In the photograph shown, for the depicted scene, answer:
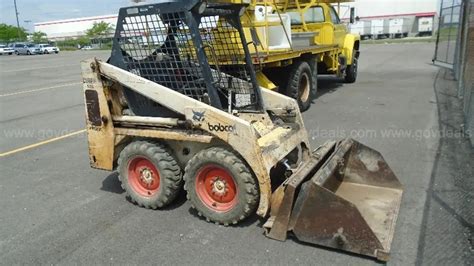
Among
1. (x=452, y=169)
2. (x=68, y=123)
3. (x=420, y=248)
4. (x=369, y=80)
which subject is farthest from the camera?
(x=369, y=80)

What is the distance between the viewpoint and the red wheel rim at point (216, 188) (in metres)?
3.94

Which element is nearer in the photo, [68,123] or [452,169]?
[452,169]

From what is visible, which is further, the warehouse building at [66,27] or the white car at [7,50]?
the warehouse building at [66,27]

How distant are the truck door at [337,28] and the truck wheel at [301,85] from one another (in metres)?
2.81

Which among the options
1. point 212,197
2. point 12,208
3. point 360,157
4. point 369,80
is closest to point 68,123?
point 12,208

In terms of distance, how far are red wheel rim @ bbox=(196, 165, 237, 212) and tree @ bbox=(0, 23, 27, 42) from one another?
92.1m

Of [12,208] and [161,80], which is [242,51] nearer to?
[161,80]

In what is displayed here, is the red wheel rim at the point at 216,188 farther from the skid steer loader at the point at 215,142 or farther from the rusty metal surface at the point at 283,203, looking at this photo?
the rusty metal surface at the point at 283,203

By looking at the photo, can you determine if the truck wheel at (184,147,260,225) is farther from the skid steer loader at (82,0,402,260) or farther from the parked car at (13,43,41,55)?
the parked car at (13,43,41,55)

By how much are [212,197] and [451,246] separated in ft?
7.12

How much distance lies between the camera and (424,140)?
6594mm

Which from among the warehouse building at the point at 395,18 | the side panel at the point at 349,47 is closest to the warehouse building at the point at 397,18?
the warehouse building at the point at 395,18

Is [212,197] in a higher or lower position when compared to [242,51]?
lower

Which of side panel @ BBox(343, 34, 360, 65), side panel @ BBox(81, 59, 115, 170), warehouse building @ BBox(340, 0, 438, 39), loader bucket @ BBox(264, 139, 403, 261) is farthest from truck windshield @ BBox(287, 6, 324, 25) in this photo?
warehouse building @ BBox(340, 0, 438, 39)
